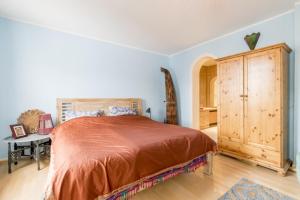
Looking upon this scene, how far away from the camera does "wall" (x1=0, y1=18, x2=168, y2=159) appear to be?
8.98 ft

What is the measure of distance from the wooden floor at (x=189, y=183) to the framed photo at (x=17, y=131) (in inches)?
21.0

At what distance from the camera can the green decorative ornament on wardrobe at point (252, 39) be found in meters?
2.79

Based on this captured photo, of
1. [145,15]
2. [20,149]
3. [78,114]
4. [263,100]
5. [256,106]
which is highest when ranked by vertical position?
[145,15]

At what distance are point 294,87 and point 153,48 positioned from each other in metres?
3.17

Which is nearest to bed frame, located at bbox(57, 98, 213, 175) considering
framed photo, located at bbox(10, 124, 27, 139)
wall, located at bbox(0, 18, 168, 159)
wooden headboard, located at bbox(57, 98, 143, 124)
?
wooden headboard, located at bbox(57, 98, 143, 124)

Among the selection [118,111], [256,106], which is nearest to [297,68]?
[256,106]

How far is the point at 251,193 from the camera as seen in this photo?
6.04ft

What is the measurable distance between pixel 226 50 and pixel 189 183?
2874 millimetres

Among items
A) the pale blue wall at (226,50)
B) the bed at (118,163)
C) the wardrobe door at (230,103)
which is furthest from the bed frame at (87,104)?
the wardrobe door at (230,103)

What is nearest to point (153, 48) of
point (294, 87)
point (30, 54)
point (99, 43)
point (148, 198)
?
point (99, 43)

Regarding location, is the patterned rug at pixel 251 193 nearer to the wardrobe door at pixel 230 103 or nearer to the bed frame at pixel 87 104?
the wardrobe door at pixel 230 103

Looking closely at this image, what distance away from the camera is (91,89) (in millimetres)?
3527

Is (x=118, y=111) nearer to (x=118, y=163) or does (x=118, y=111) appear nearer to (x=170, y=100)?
(x=170, y=100)

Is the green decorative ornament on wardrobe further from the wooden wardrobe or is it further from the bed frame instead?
the bed frame
